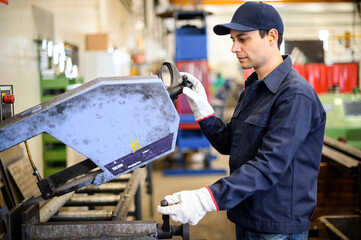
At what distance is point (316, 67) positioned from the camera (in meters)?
5.24

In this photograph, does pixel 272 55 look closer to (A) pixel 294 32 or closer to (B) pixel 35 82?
(B) pixel 35 82

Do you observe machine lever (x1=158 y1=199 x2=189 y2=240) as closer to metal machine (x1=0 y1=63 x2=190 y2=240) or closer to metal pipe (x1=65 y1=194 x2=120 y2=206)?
metal machine (x1=0 y1=63 x2=190 y2=240)

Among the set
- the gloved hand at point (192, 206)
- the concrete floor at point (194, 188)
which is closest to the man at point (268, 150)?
the gloved hand at point (192, 206)

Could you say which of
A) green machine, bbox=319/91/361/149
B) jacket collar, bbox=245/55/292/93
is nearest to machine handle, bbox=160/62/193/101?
jacket collar, bbox=245/55/292/93

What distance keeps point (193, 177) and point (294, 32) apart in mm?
13395

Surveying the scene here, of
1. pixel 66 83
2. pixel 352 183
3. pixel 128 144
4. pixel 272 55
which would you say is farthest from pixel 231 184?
pixel 66 83

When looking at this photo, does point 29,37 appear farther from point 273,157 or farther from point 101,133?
point 273,157

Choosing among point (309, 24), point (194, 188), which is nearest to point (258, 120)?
point (194, 188)

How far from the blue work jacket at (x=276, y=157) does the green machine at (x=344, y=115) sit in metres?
3.36

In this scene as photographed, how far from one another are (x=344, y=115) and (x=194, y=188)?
2096mm

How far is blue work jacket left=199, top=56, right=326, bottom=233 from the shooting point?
1.09 m

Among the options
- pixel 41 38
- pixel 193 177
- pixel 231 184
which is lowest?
pixel 193 177

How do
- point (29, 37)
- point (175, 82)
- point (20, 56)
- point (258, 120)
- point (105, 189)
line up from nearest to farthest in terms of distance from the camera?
point (258, 120), point (175, 82), point (105, 189), point (20, 56), point (29, 37)

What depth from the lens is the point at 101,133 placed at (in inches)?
43.9
